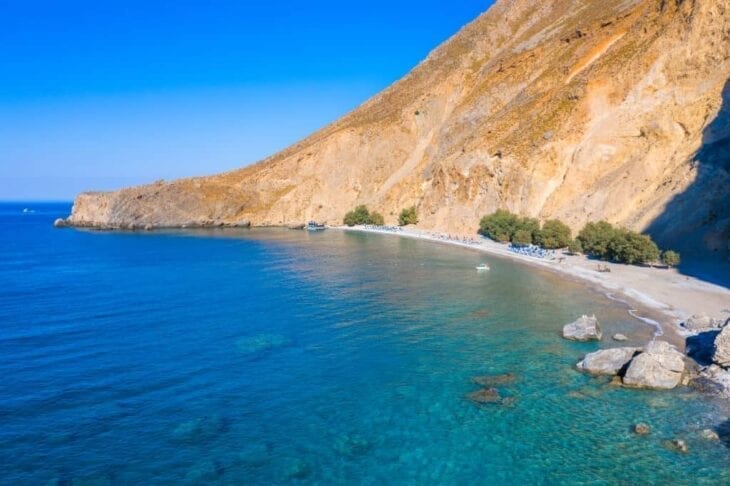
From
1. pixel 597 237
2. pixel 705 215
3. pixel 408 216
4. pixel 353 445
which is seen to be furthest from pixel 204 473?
pixel 408 216

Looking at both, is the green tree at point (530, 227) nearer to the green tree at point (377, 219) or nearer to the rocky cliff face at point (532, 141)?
the rocky cliff face at point (532, 141)

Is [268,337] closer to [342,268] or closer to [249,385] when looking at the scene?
[249,385]

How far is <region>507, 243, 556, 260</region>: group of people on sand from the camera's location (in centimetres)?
Result: 6548

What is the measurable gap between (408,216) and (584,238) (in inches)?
1880

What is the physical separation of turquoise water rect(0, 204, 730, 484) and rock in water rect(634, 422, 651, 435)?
0.37 metres

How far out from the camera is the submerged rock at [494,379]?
26.9 metres

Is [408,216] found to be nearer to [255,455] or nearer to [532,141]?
[532,141]

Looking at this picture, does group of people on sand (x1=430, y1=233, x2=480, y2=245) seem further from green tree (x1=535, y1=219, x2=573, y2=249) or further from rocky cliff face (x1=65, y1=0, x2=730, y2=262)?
green tree (x1=535, y1=219, x2=573, y2=249)

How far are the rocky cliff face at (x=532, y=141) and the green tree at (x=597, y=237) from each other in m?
4.32

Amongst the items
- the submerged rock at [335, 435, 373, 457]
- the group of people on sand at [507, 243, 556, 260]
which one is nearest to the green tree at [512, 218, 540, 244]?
the group of people on sand at [507, 243, 556, 260]

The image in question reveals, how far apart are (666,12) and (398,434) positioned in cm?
8303

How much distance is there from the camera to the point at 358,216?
11744 centimetres

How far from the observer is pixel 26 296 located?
48.5 metres

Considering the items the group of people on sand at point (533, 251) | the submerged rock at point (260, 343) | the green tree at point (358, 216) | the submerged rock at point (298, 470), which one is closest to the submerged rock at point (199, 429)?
the submerged rock at point (298, 470)
